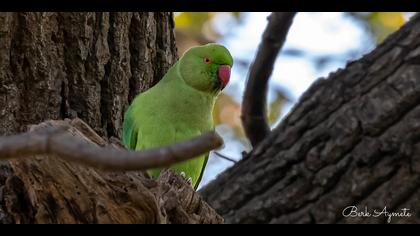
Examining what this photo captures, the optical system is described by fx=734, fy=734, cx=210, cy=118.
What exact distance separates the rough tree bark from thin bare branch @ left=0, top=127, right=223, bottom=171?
0.59 m

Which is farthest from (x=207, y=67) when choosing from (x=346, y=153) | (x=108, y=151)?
(x=108, y=151)

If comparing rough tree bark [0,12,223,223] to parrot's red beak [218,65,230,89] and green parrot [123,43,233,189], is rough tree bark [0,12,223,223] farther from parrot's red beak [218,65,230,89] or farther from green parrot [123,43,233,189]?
parrot's red beak [218,65,230,89]

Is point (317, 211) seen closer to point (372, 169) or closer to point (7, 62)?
point (372, 169)

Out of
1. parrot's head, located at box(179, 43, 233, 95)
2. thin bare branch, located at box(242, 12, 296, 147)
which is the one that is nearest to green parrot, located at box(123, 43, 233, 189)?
parrot's head, located at box(179, 43, 233, 95)

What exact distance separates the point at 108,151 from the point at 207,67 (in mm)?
1809

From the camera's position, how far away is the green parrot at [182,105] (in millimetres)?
2613

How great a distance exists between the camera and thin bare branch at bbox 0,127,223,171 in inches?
43.8

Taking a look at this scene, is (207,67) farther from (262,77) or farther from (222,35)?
(222,35)

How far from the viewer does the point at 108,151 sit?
3.69 ft

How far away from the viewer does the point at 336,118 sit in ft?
8.91

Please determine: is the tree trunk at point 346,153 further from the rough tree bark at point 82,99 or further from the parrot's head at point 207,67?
the rough tree bark at point 82,99

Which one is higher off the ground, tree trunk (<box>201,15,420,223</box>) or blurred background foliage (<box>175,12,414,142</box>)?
blurred background foliage (<box>175,12,414,142</box>)

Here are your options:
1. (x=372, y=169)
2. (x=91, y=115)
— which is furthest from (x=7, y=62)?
(x=372, y=169)
